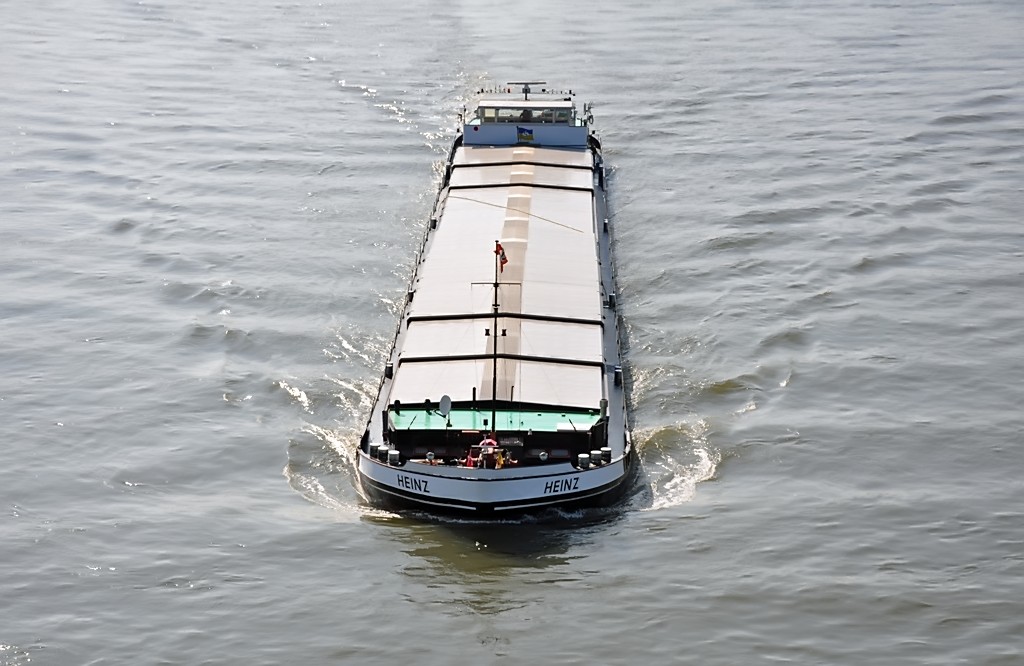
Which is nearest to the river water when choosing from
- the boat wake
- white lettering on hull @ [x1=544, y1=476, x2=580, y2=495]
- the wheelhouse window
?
the boat wake

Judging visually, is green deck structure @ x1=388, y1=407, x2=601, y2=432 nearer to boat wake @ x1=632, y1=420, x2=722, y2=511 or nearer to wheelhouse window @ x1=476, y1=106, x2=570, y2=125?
boat wake @ x1=632, y1=420, x2=722, y2=511

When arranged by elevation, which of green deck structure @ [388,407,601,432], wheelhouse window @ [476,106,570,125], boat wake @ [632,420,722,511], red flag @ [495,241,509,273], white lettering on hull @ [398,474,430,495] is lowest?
boat wake @ [632,420,722,511]

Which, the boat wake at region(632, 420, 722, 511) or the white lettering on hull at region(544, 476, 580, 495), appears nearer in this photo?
the white lettering on hull at region(544, 476, 580, 495)

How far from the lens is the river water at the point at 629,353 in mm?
26281

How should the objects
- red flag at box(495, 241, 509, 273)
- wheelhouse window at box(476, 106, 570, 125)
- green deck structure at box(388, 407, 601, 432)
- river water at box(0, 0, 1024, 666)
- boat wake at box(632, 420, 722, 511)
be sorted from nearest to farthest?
river water at box(0, 0, 1024, 666) < green deck structure at box(388, 407, 601, 432) < boat wake at box(632, 420, 722, 511) < red flag at box(495, 241, 509, 273) < wheelhouse window at box(476, 106, 570, 125)

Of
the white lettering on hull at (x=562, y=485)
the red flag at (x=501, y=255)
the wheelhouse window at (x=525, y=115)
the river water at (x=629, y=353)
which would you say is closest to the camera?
the river water at (x=629, y=353)

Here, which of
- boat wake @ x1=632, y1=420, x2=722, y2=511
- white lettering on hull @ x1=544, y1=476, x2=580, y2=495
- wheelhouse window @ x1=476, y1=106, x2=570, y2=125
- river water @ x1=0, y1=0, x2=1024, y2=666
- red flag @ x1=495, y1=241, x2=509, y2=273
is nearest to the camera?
river water @ x1=0, y1=0, x2=1024, y2=666

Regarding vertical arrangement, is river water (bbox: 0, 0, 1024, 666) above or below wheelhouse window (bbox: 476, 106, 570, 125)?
below

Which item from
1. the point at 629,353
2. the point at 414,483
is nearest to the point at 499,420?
the point at 414,483

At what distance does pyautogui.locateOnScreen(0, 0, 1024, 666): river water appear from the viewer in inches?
1035

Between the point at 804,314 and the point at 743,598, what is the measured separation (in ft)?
47.9

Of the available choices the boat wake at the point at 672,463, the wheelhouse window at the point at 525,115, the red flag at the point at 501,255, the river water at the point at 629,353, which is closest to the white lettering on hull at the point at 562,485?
the river water at the point at 629,353

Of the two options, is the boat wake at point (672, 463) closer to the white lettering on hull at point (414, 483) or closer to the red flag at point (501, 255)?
the white lettering on hull at point (414, 483)

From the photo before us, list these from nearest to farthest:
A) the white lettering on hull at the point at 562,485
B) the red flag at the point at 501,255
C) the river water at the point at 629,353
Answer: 1. the river water at the point at 629,353
2. the white lettering on hull at the point at 562,485
3. the red flag at the point at 501,255
